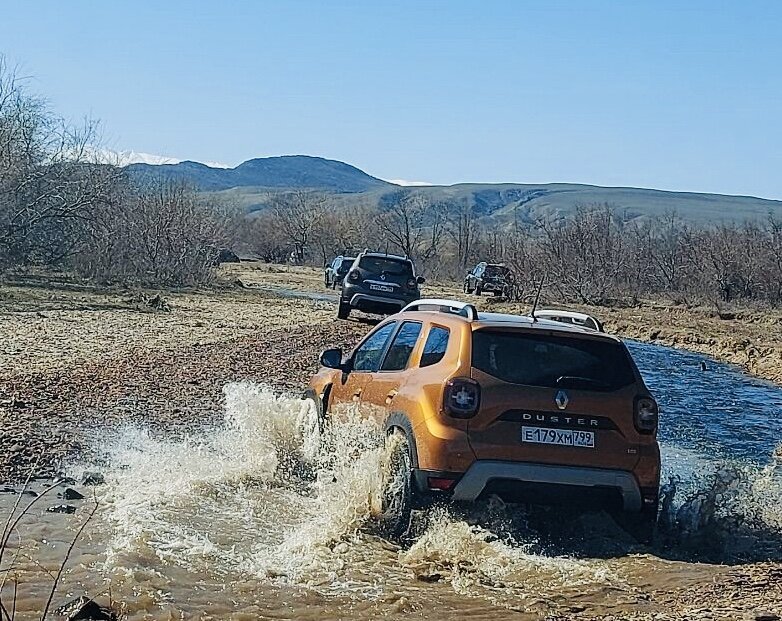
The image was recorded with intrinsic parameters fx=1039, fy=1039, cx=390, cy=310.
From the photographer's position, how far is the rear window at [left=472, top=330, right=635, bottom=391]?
22.7ft

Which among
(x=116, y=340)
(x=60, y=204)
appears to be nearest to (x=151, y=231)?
(x=60, y=204)

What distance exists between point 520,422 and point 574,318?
199cm

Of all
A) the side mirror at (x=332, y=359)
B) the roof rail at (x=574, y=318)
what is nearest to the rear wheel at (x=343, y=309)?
the side mirror at (x=332, y=359)

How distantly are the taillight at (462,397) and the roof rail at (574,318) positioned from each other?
1.55m

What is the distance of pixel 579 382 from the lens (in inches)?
275

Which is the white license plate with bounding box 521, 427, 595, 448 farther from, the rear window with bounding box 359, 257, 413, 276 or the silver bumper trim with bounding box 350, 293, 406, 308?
the rear window with bounding box 359, 257, 413, 276

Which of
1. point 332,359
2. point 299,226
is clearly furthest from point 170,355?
point 299,226

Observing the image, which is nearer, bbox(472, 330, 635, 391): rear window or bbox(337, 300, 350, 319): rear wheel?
bbox(472, 330, 635, 391): rear window

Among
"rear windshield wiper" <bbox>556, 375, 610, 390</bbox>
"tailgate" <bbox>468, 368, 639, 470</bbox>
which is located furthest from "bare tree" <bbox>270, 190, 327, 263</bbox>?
"tailgate" <bbox>468, 368, 639, 470</bbox>

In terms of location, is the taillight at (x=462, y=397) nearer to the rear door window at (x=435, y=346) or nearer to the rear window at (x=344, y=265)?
the rear door window at (x=435, y=346)

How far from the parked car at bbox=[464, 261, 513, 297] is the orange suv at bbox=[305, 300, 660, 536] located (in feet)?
128

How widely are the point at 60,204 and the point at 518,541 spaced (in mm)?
36539

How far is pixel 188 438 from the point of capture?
1059cm

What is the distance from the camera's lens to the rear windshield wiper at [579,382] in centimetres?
694
